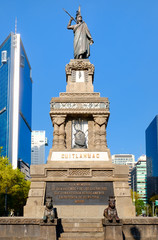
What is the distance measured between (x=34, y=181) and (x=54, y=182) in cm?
123

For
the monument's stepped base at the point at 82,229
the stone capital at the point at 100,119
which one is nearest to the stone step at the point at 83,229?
the monument's stepped base at the point at 82,229

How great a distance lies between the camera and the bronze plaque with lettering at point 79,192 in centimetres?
1995

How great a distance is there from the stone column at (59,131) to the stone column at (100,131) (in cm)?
225

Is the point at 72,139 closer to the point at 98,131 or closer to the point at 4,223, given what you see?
the point at 98,131

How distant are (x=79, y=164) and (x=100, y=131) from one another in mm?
3168

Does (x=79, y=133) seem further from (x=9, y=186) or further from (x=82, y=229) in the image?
(x=9, y=186)

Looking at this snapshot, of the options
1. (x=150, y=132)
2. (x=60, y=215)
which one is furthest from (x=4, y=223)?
→ (x=150, y=132)

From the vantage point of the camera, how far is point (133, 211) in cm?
1966

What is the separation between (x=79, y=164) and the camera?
70.5 ft

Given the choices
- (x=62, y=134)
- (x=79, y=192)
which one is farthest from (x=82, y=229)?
(x=62, y=134)

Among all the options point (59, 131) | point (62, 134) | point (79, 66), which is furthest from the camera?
point (79, 66)

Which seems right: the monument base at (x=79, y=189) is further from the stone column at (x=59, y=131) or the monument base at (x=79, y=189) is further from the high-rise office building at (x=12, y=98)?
the high-rise office building at (x=12, y=98)

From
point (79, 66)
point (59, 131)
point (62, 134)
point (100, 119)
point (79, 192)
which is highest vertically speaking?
point (79, 66)

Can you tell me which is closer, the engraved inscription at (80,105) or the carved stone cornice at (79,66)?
the engraved inscription at (80,105)
